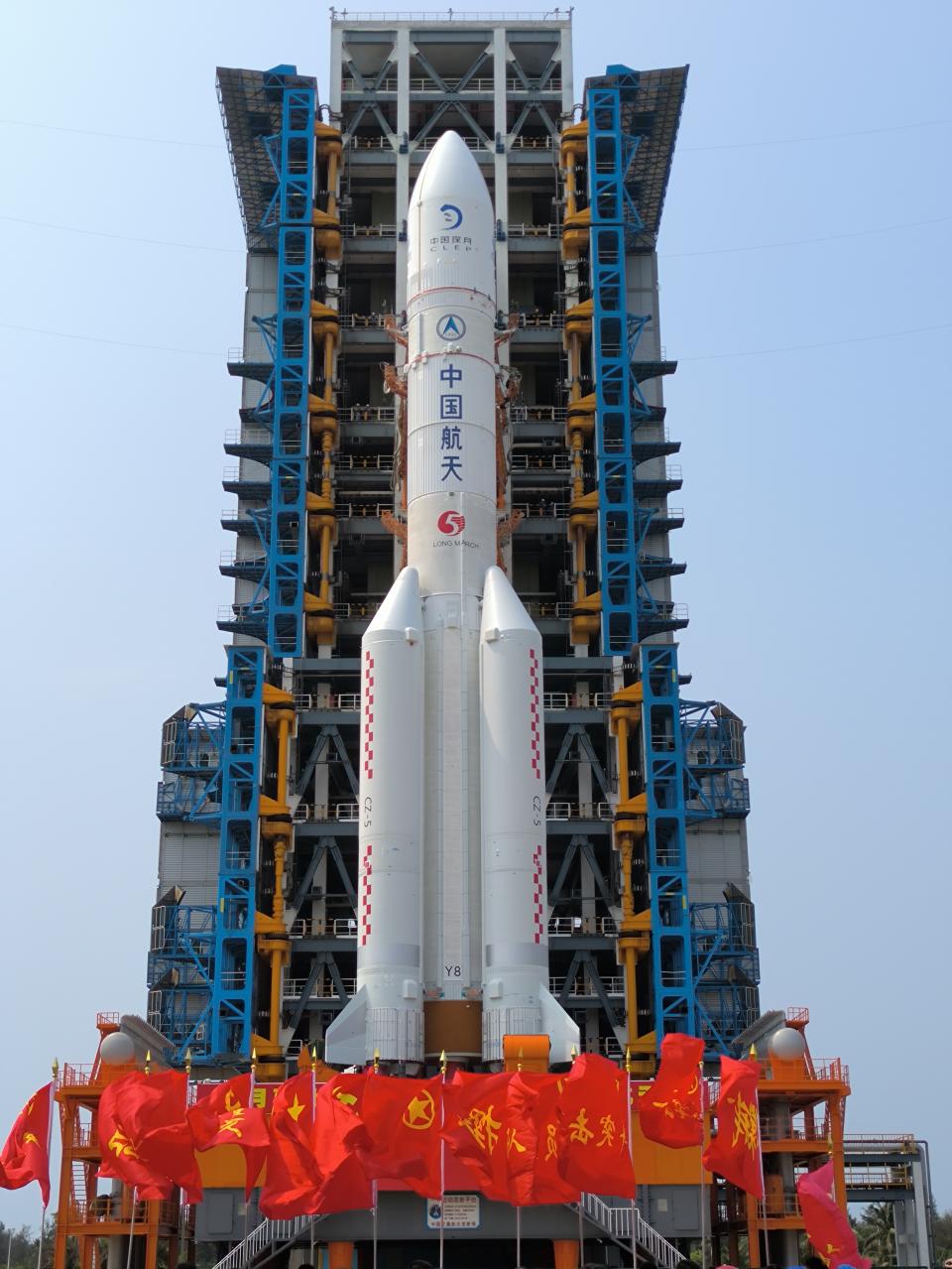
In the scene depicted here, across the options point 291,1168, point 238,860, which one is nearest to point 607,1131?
point 291,1168

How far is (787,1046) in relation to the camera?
34.3 meters

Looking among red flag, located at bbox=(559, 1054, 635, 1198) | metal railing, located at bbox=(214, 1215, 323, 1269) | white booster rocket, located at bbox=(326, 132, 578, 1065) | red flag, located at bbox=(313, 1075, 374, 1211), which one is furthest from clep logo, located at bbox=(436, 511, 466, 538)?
metal railing, located at bbox=(214, 1215, 323, 1269)

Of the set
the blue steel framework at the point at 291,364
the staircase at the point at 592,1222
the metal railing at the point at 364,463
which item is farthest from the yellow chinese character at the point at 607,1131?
the metal railing at the point at 364,463

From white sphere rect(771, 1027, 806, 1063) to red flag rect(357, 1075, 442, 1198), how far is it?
9511 mm

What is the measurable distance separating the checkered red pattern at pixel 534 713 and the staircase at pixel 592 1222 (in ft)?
30.9

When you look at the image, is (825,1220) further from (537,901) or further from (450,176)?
(450,176)

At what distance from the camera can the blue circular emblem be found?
41125 mm

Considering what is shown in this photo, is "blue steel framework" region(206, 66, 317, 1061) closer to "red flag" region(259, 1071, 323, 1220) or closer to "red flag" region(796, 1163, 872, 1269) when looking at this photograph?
"red flag" region(259, 1071, 323, 1220)

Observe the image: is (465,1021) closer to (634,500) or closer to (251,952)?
(251,952)

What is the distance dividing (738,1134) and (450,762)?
1188cm

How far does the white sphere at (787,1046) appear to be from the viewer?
34250mm

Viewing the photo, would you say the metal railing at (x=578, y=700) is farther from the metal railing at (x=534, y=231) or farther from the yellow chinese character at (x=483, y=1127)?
the yellow chinese character at (x=483, y=1127)

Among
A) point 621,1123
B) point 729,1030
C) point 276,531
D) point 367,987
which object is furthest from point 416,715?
point 729,1030

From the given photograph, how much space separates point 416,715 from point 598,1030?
1709cm
